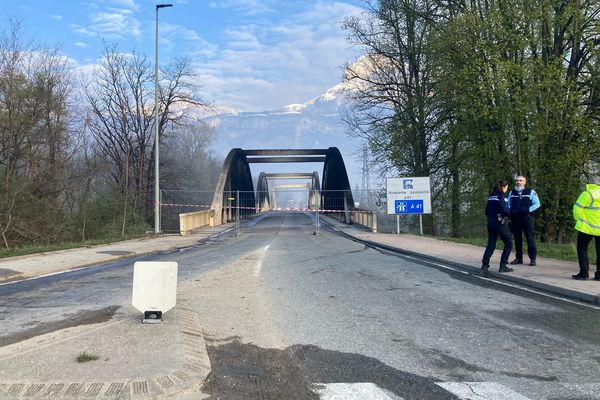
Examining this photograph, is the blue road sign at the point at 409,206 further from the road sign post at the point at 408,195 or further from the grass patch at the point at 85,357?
the grass patch at the point at 85,357

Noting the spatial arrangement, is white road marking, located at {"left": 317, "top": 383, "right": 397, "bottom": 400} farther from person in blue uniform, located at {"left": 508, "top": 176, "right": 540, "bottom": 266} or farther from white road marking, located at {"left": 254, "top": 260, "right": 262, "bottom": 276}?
person in blue uniform, located at {"left": 508, "top": 176, "right": 540, "bottom": 266}

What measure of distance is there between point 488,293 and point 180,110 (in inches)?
1297

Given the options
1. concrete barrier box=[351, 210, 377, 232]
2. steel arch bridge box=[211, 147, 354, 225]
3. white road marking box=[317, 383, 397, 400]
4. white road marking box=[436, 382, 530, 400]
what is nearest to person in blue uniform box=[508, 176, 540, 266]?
white road marking box=[436, 382, 530, 400]

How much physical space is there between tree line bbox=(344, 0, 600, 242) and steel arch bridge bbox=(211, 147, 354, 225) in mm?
9639

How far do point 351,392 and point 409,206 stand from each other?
2029 centimetres

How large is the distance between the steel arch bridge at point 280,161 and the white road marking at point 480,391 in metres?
26.6

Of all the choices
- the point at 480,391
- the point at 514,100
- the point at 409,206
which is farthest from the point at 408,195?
the point at 480,391

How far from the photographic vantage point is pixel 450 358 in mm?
4883

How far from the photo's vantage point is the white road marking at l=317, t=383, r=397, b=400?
392 centimetres

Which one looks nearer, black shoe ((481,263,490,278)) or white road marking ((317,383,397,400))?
white road marking ((317,383,397,400))

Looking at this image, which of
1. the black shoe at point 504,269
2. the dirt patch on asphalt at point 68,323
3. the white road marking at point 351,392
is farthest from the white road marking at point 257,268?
the white road marking at point 351,392

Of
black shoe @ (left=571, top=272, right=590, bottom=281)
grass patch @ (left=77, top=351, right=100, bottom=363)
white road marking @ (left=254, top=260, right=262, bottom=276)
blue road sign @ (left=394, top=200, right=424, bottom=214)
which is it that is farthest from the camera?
blue road sign @ (left=394, top=200, right=424, bottom=214)

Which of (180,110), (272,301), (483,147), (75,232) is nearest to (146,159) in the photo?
(180,110)

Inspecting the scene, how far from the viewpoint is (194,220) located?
29.9 m
